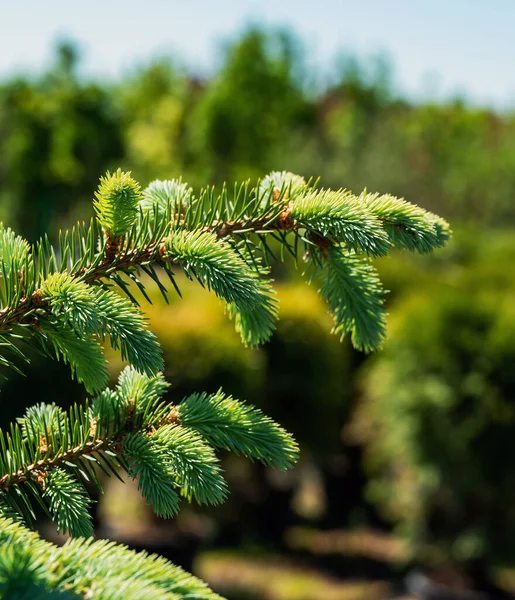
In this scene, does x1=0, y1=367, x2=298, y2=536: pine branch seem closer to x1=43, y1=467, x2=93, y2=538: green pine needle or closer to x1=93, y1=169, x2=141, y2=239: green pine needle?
x1=43, y1=467, x2=93, y2=538: green pine needle

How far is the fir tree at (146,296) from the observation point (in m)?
1.19

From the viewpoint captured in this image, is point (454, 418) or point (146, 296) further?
point (454, 418)

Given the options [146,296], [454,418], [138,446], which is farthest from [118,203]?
[454,418]

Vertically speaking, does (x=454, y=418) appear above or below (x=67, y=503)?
below

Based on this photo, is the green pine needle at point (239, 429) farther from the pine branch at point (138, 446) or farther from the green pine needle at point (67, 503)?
the green pine needle at point (67, 503)

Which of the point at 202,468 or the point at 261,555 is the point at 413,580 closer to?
the point at 261,555

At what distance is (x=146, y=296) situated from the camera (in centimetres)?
122

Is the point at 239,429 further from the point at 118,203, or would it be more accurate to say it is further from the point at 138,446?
the point at 118,203

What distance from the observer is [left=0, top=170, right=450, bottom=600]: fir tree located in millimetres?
1188

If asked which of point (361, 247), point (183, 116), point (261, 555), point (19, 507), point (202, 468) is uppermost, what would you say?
point (183, 116)


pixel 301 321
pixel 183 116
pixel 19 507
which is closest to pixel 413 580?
pixel 301 321

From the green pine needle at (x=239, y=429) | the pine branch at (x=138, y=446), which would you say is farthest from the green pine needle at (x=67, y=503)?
the green pine needle at (x=239, y=429)

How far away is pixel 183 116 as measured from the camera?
34594 mm

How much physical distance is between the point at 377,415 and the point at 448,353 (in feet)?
3.98
